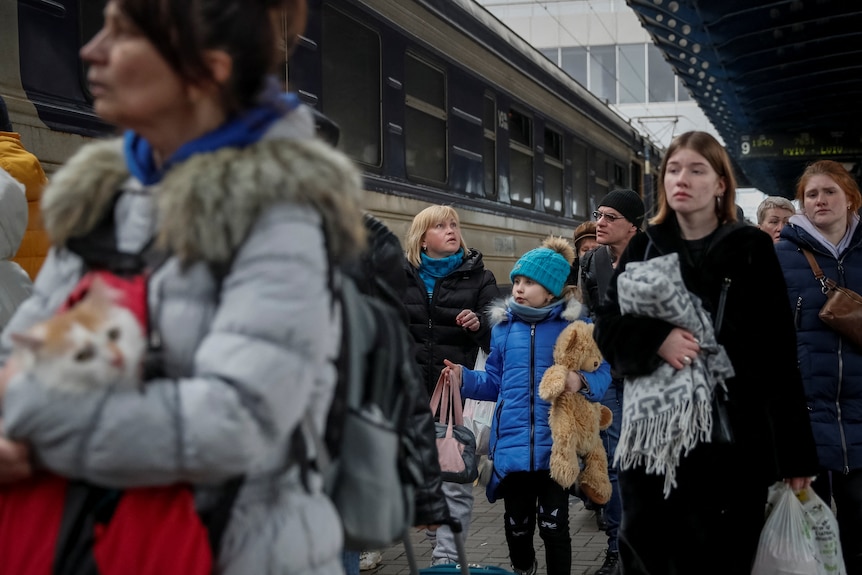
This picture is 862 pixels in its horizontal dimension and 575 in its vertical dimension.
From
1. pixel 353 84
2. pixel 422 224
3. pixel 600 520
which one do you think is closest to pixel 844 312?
pixel 422 224

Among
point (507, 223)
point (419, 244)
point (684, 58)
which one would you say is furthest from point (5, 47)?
point (684, 58)

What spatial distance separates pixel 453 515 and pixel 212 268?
3.53m

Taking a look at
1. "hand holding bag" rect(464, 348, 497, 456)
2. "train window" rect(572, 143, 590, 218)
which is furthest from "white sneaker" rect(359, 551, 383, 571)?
"train window" rect(572, 143, 590, 218)

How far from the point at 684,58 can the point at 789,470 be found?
32.9 ft

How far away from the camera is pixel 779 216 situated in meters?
6.37

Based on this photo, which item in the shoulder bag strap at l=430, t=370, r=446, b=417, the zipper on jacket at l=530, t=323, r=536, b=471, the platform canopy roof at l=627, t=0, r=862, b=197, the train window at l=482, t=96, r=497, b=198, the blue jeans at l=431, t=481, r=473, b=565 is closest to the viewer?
the zipper on jacket at l=530, t=323, r=536, b=471

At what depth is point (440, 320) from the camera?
5.01 m

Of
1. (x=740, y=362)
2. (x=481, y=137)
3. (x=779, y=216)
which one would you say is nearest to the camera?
(x=740, y=362)

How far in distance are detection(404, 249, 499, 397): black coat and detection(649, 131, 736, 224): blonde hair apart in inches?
73.8

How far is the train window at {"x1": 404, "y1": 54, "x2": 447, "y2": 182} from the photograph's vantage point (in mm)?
7309

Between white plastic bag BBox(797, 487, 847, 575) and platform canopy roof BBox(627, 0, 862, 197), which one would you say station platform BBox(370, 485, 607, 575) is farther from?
platform canopy roof BBox(627, 0, 862, 197)

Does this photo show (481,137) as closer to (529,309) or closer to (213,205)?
(529,309)

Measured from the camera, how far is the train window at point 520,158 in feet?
32.9

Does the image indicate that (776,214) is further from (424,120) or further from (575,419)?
(575,419)
